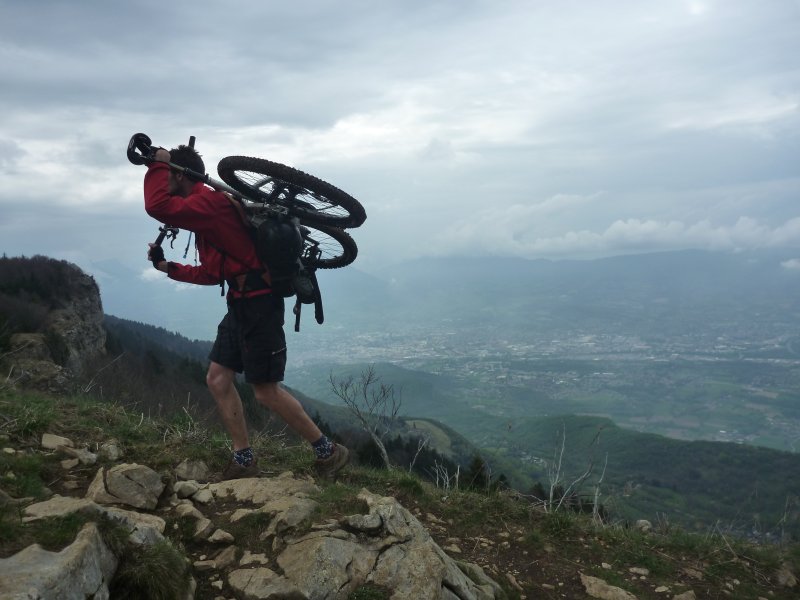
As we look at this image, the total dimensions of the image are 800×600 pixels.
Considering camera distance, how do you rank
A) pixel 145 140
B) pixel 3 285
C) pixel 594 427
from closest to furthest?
pixel 145 140, pixel 3 285, pixel 594 427

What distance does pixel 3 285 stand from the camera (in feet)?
119

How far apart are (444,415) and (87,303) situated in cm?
12909

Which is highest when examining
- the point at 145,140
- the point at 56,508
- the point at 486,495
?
the point at 145,140

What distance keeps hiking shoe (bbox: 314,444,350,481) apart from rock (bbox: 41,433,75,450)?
239cm

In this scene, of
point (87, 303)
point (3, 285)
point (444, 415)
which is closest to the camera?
point (3, 285)

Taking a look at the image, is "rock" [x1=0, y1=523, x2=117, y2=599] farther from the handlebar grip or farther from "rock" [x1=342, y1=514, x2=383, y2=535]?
the handlebar grip

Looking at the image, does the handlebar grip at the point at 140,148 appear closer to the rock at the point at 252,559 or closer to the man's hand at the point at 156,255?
the man's hand at the point at 156,255

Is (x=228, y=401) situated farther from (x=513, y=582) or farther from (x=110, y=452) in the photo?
(x=513, y=582)

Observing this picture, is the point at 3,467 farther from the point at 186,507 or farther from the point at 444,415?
the point at 444,415

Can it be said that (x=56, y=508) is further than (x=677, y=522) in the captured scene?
No

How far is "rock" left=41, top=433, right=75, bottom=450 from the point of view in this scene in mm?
5047

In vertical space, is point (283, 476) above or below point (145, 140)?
below

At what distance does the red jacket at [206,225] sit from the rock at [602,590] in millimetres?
3915

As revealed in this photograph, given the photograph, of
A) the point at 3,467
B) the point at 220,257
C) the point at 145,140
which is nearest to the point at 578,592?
the point at 220,257
